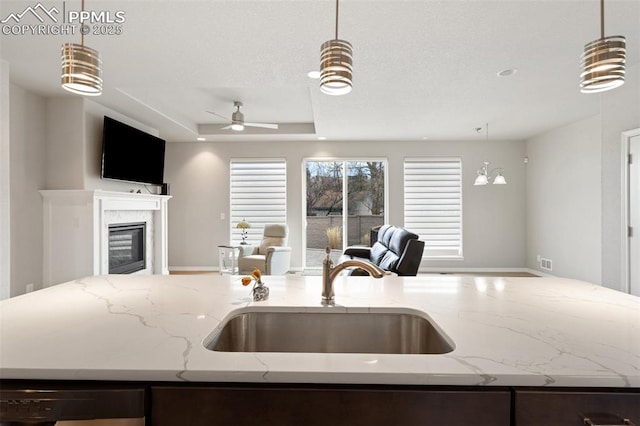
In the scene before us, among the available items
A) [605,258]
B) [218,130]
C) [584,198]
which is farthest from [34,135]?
[584,198]

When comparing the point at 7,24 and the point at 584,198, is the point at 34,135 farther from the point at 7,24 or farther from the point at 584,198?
the point at 584,198

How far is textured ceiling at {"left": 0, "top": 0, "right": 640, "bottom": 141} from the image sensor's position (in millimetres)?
2281

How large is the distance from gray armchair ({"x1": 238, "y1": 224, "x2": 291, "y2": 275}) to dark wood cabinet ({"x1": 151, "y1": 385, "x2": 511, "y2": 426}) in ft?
14.8

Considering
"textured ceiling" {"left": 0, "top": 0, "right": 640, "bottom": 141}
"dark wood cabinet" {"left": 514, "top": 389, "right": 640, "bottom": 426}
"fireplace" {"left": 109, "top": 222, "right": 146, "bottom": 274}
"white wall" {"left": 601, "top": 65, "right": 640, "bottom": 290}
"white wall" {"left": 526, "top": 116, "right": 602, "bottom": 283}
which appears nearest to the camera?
"dark wood cabinet" {"left": 514, "top": 389, "right": 640, "bottom": 426}

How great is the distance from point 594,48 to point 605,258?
304 cm

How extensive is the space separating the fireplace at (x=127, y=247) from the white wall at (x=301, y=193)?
48.4 inches

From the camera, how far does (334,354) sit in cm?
88

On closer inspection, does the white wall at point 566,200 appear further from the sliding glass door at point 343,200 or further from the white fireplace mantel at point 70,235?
the white fireplace mantel at point 70,235

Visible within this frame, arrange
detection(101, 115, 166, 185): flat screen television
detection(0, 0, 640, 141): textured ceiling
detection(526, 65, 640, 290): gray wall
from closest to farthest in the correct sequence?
1. detection(0, 0, 640, 141): textured ceiling
2. detection(526, 65, 640, 290): gray wall
3. detection(101, 115, 166, 185): flat screen television

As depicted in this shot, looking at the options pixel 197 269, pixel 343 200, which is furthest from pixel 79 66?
pixel 197 269

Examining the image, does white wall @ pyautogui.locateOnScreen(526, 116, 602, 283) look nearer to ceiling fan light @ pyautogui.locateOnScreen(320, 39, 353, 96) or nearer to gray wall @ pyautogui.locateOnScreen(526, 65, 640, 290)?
gray wall @ pyautogui.locateOnScreen(526, 65, 640, 290)

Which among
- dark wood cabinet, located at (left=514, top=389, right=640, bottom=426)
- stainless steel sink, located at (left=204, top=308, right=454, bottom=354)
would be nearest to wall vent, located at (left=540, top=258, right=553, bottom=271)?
stainless steel sink, located at (left=204, top=308, right=454, bottom=354)

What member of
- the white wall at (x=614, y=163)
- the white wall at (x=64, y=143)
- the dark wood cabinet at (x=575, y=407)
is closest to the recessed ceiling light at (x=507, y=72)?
the white wall at (x=614, y=163)

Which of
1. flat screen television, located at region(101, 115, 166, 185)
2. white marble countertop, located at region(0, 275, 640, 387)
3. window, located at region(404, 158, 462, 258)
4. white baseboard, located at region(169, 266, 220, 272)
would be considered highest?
flat screen television, located at region(101, 115, 166, 185)
